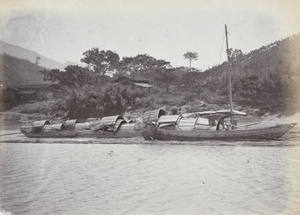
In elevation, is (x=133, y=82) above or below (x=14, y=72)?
above

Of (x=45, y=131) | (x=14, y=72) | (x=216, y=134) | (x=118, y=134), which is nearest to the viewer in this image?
(x=216, y=134)

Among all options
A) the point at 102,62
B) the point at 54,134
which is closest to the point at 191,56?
the point at 102,62

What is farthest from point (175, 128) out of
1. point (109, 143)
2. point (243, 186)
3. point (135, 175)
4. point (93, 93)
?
point (243, 186)

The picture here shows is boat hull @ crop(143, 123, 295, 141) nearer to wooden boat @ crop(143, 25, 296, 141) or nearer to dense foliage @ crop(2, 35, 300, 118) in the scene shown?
wooden boat @ crop(143, 25, 296, 141)

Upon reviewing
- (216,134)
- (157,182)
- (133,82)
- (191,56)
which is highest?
(133,82)

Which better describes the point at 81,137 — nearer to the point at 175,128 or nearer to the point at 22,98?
the point at 22,98

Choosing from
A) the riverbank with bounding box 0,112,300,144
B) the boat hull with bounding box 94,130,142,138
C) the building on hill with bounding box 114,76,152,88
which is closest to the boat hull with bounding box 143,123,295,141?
the riverbank with bounding box 0,112,300,144

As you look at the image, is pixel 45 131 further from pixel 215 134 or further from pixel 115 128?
pixel 215 134

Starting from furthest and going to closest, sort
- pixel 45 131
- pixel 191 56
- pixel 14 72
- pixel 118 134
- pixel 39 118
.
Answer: pixel 39 118 < pixel 45 131 < pixel 118 134 < pixel 14 72 < pixel 191 56
